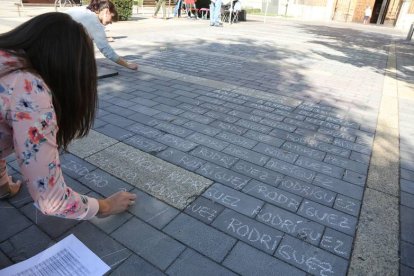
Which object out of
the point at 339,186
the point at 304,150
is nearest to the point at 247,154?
the point at 304,150

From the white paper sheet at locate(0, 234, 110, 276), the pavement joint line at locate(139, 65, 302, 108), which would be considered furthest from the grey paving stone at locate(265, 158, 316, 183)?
the pavement joint line at locate(139, 65, 302, 108)

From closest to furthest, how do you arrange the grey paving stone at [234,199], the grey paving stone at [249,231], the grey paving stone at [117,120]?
the grey paving stone at [249,231]
the grey paving stone at [234,199]
the grey paving stone at [117,120]

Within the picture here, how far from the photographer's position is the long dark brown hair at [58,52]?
1.40 meters

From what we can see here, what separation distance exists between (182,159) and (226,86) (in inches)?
111

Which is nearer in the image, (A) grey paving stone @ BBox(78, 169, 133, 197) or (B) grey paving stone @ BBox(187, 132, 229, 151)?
(A) grey paving stone @ BBox(78, 169, 133, 197)

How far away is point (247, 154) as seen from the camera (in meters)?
3.36

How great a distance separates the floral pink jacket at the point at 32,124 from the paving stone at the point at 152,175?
1202 mm

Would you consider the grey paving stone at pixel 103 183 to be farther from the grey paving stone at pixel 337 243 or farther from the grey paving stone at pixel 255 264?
the grey paving stone at pixel 337 243

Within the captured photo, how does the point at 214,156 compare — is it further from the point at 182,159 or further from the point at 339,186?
the point at 339,186

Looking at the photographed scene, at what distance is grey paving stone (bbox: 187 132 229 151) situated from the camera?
137 inches

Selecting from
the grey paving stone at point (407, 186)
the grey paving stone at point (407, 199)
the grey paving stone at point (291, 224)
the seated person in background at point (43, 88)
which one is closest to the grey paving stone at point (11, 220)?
the seated person in background at point (43, 88)

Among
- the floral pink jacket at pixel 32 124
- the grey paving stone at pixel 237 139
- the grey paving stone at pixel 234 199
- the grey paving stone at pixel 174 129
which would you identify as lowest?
the grey paving stone at pixel 234 199

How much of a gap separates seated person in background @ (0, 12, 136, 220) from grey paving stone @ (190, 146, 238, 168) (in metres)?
1.78

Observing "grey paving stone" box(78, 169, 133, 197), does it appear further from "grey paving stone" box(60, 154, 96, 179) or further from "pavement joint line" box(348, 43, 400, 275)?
"pavement joint line" box(348, 43, 400, 275)
